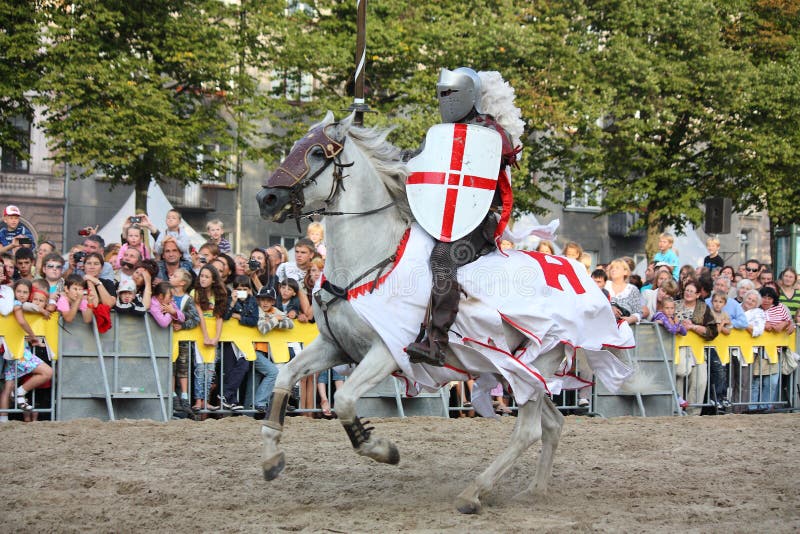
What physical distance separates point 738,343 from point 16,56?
1805cm

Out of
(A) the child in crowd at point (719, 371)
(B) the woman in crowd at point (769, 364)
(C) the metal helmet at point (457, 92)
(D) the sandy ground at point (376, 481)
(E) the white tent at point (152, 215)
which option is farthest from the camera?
(E) the white tent at point (152, 215)

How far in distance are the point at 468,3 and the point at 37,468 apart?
2412cm

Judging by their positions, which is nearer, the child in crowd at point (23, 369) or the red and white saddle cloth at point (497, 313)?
the red and white saddle cloth at point (497, 313)

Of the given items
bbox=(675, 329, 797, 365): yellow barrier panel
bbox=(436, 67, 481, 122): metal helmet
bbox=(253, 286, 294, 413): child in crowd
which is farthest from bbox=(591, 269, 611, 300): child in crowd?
bbox=(436, 67, 481, 122): metal helmet

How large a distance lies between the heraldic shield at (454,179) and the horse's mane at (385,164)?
0.09 metres

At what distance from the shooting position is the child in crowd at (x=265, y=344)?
40.5 feet

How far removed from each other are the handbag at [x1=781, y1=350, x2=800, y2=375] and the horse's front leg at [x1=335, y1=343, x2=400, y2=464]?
9690mm

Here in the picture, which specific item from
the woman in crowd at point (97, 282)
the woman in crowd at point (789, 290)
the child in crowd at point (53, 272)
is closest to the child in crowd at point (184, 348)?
the woman in crowd at point (97, 282)

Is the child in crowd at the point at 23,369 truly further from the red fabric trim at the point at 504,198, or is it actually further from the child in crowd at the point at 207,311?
the red fabric trim at the point at 504,198

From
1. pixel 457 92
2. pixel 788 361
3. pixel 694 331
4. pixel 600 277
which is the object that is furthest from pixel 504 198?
pixel 788 361

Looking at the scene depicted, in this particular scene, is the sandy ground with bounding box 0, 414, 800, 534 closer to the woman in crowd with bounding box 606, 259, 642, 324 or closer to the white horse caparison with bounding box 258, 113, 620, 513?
the white horse caparison with bounding box 258, 113, 620, 513

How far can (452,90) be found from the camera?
25.3ft

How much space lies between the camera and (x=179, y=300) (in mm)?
12125

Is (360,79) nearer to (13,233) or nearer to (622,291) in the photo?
(622,291)
